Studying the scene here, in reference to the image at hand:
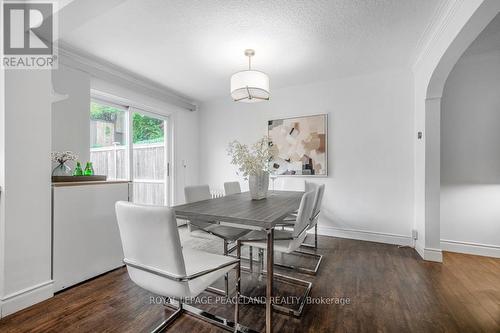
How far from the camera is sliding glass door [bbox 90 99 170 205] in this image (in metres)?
3.07

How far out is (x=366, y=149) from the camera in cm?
326

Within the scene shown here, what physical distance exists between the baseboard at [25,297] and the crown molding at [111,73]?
224 centimetres

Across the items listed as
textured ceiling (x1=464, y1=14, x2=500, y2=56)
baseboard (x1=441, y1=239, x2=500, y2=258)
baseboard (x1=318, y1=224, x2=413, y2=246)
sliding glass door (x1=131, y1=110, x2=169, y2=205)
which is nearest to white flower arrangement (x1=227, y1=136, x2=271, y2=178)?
baseboard (x1=318, y1=224, x2=413, y2=246)

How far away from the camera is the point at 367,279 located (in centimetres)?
214

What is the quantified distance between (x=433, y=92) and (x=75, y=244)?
3990 millimetres

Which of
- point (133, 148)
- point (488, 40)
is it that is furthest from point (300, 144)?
point (133, 148)

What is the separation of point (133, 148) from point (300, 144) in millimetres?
2653

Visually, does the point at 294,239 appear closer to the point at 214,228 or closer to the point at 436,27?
the point at 214,228

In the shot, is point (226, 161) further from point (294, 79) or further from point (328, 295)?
point (328, 295)

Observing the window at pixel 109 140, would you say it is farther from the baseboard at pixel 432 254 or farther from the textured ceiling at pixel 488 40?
the textured ceiling at pixel 488 40

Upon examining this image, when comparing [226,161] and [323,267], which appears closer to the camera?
[323,267]

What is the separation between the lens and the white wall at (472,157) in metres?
2.63

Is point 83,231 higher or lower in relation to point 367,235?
higher

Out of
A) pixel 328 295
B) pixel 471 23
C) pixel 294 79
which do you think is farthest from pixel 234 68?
pixel 328 295
